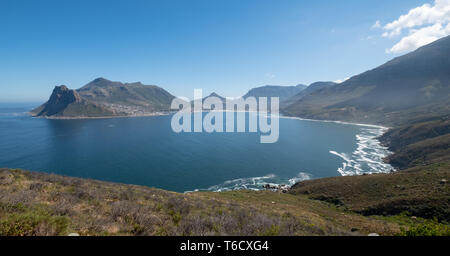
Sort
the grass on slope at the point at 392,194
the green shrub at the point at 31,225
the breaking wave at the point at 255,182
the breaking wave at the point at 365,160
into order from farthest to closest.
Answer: the breaking wave at the point at 365,160 < the breaking wave at the point at 255,182 < the grass on slope at the point at 392,194 < the green shrub at the point at 31,225

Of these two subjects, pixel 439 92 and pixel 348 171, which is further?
pixel 439 92

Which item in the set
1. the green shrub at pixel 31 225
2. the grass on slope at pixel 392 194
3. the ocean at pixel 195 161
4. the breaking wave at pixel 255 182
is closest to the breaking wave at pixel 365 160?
the ocean at pixel 195 161

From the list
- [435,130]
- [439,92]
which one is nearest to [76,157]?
[435,130]

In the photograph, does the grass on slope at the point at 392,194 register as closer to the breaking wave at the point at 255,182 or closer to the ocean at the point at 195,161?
the breaking wave at the point at 255,182

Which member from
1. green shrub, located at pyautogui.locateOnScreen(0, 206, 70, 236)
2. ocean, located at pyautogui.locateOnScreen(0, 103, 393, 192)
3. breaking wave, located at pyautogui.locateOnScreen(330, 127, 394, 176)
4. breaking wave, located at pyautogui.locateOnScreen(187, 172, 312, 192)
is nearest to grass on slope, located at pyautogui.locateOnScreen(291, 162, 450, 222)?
breaking wave, located at pyautogui.locateOnScreen(187, 172, 312, 192)

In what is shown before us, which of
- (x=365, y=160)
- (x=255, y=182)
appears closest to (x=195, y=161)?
(x=255, y=182)

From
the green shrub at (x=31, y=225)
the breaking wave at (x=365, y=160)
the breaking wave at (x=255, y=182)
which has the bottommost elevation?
the breaking wave at (x=255, y=182)

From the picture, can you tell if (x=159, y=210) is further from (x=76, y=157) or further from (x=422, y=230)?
(x=76, y=157)
